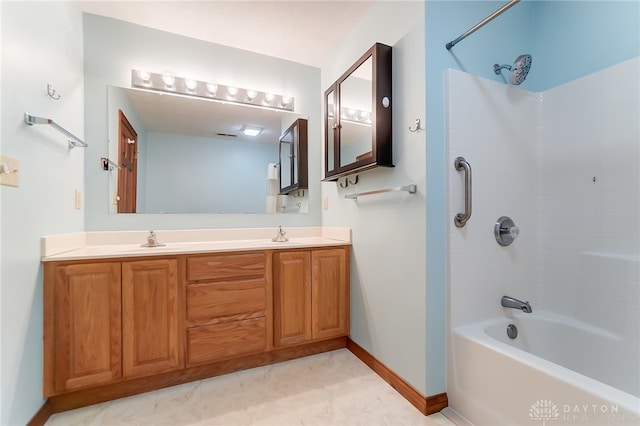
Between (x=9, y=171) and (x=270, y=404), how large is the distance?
1.65 m

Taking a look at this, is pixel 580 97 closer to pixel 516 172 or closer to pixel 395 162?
pixel 516 172

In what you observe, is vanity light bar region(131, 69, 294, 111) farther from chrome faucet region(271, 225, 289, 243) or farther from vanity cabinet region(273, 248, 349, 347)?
vanity cabinet region(273, 248, 349, 347)

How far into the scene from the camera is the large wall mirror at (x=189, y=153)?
80.9 inches

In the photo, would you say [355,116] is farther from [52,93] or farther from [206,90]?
[52,93]

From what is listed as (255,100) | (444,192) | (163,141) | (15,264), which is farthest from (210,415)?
(255,100)

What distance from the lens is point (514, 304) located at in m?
1.62

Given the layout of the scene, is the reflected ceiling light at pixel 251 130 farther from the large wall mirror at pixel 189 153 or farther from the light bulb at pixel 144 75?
the light bulb at pixel 144 75

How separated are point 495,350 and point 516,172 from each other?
3.67ft

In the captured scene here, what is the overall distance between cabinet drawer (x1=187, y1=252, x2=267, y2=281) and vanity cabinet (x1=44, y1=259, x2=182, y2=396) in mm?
117

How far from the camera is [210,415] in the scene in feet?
4.75

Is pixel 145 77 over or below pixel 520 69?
over

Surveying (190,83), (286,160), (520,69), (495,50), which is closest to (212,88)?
(190,83)

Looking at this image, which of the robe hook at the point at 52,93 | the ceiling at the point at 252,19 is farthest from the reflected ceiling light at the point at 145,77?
the robe hook at the point at 52,93

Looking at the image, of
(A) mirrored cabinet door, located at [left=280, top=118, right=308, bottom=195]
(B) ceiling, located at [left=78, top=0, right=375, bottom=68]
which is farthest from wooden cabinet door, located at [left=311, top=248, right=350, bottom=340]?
(B) ceiling, located at [left=78, top=0, right=375, bottom=68]
